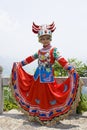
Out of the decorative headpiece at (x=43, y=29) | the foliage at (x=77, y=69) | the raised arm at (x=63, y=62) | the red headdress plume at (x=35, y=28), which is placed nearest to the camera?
the raised arm at (x=63, y=62)

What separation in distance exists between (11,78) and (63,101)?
1266mm

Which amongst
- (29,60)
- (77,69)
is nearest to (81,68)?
(77,69)

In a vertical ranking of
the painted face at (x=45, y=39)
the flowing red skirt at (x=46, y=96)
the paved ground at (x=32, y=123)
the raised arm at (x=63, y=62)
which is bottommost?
the paved ground at (x=32, y=123)

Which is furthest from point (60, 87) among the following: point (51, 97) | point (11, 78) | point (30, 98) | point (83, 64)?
point (83, 64)

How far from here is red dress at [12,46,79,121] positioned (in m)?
6.13

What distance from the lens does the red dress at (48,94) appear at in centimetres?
613

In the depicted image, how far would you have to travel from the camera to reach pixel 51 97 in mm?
6312

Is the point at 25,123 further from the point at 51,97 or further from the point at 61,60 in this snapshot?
the point at 61,60

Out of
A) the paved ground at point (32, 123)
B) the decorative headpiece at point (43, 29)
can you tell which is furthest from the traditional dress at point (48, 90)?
the paved ground at point (32, 123)

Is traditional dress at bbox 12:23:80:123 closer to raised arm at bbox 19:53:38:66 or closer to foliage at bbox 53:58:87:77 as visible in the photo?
raised arm at bbox 19:53:38:66

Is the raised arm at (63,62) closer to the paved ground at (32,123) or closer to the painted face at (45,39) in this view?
the painted face at (45,39)

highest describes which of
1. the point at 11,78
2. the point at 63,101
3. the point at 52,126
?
the point at 11,78

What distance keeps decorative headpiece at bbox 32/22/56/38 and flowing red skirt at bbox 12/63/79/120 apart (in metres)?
0.86

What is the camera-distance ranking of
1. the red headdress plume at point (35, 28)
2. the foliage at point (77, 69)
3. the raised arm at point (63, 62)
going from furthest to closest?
the foliage at point (77, 69), the red headdress plume at point (35, 28), the raised arm at point (63, 62)
